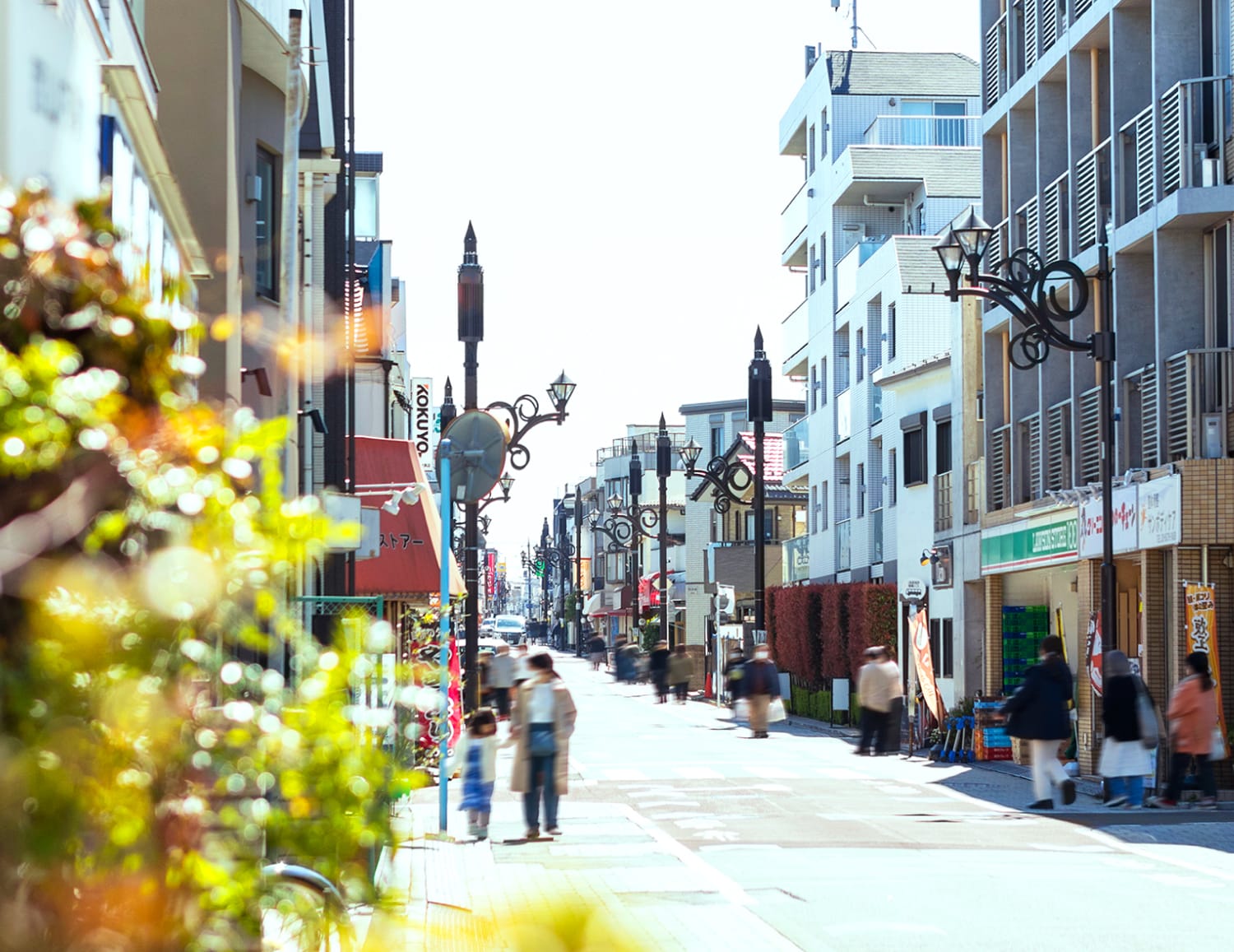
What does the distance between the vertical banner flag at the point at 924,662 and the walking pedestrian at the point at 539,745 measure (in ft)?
44.8

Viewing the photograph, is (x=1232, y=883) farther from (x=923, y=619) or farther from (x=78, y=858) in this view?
(x=923, y=619)

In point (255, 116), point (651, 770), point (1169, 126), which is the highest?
point (1169, 126)

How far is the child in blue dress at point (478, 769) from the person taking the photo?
57.2ft

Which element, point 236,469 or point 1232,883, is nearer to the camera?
point 236,469

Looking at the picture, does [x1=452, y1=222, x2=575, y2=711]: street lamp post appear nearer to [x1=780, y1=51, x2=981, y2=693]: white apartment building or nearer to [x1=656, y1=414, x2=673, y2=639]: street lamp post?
[x1=780, y1=51, x2=981, y2=693]: white apartment building

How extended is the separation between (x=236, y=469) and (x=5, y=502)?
0.28m

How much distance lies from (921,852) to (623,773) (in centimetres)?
1116

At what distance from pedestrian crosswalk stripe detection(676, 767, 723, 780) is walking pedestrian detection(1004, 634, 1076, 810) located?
5980 millimetres

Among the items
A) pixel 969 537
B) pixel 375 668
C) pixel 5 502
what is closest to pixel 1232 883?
pixel 375 668

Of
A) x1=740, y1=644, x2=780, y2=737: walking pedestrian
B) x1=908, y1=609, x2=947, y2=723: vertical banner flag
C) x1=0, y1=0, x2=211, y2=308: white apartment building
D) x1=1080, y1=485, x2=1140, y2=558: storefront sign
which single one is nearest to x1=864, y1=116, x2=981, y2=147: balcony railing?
x1=740, y1=644, x2=780, y2=737: walking pedestrian

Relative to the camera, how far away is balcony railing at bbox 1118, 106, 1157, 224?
25.4 meters

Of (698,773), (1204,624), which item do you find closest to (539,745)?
(698,773)

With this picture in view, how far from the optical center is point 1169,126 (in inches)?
973

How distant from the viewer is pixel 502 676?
34938 mm
